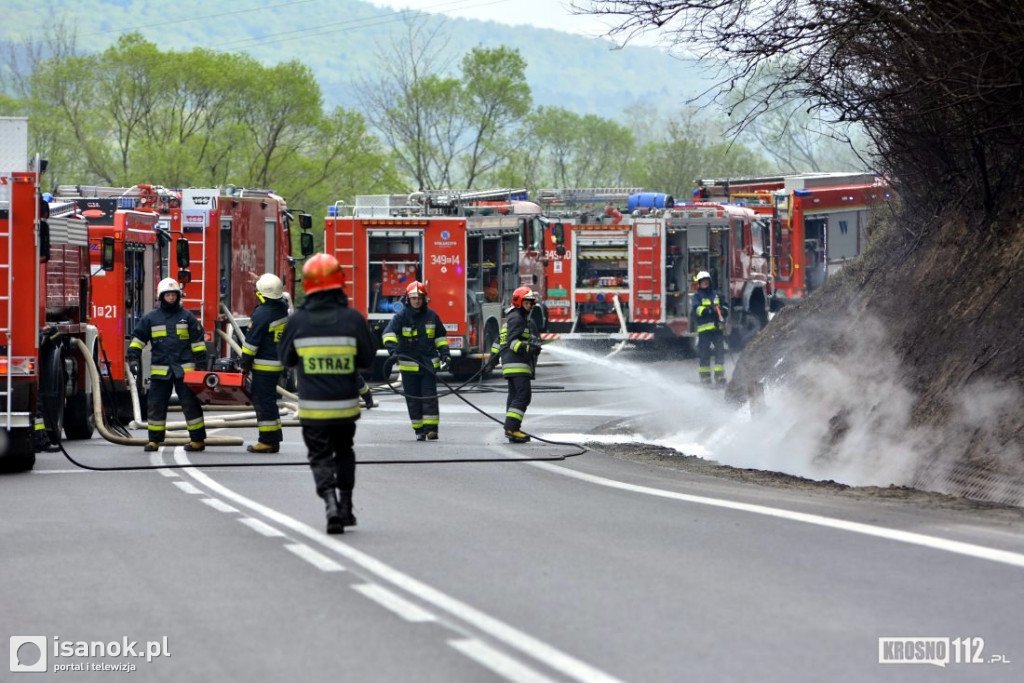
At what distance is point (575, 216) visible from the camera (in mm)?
32969

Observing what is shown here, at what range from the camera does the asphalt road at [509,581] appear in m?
6.54

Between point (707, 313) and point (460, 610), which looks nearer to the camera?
point (460, 610)

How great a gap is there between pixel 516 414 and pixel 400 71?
48.8 metres

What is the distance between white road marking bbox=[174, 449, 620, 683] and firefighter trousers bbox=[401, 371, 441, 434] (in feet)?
20.2

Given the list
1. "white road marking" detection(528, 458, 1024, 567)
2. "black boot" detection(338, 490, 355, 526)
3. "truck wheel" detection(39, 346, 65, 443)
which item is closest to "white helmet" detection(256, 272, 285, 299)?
"truck wheel" detection(39, 346, 65, 443)

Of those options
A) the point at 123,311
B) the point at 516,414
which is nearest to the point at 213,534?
the point at 516,414

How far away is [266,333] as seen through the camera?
15859 mm

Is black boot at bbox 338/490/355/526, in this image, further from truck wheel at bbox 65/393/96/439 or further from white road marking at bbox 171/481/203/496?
truck wheel at bbox 65/393/96/439

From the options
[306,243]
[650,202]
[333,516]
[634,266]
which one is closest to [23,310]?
[333,516]

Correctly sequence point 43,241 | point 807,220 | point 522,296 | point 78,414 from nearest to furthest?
point 43,241
point 522,296
point 78,414
point 807,220

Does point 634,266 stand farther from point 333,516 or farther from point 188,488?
point 333,516

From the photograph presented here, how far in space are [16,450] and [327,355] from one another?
5167 millimetres

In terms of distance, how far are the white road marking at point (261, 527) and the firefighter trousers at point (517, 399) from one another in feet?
21.6

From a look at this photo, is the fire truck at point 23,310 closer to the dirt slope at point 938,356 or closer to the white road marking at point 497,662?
the dirt slope at point 938,356
